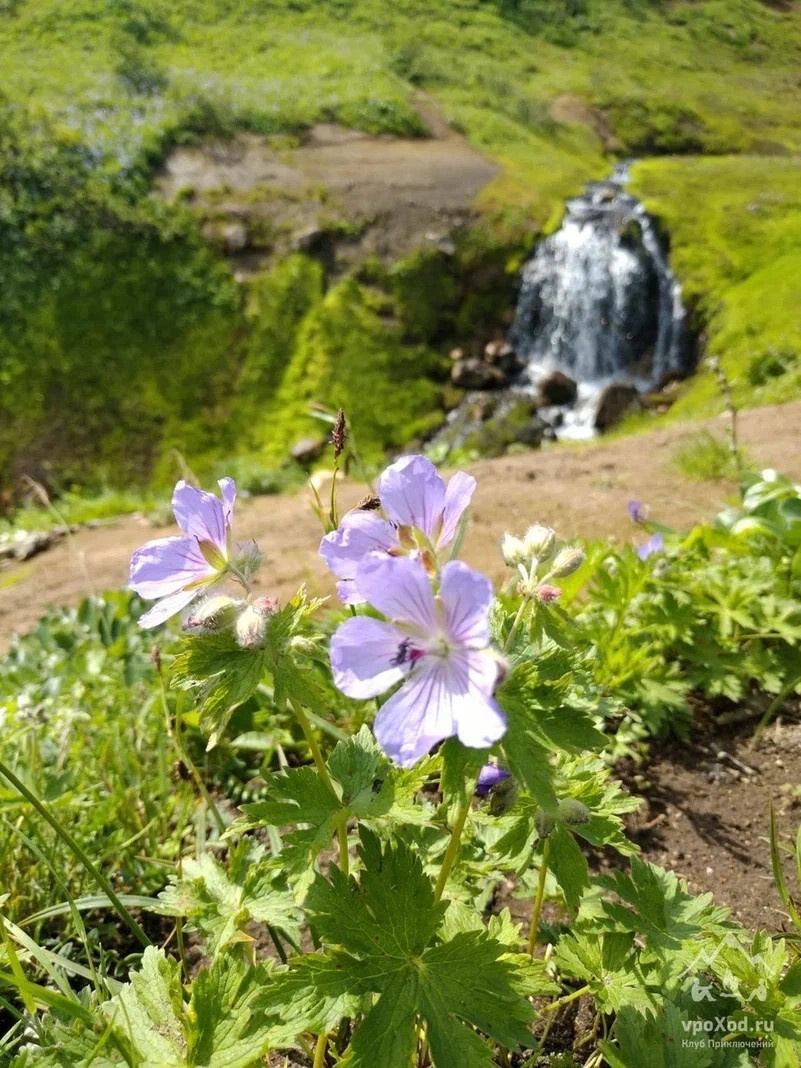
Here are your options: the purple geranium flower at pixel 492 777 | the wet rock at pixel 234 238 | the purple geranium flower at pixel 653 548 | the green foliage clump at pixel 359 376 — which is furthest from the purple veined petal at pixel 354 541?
the wet rock at pixel 234 238

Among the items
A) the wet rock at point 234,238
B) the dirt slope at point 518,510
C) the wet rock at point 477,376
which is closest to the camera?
the dirt slope at point 518,510

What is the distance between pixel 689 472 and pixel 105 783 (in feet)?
18.3

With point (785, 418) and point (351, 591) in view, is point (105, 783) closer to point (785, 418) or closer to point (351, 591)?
point (351, 591)

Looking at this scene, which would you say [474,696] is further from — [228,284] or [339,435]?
[228,284]

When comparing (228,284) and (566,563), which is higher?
(566,563)

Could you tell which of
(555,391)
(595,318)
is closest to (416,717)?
(555,391)

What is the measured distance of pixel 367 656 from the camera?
874mm

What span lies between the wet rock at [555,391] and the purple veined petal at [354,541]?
12.6 meters

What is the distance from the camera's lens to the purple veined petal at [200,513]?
3.69ft

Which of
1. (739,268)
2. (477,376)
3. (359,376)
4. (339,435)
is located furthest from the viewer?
(359,376)

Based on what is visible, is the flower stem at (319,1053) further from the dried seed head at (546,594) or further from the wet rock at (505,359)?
the wet rock at (505,359)

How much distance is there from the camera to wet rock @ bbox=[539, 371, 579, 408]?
12961 millimetres

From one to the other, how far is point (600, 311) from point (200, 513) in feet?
46.5

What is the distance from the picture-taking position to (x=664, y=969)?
3.93ft
